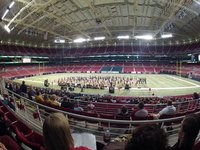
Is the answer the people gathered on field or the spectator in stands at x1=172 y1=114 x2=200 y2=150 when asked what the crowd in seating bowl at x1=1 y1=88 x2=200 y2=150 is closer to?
the spectator in stands at x1=172 y1=114 x2=200 y2=150

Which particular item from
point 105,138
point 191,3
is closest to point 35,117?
point 105,138

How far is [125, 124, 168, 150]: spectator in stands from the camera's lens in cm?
170

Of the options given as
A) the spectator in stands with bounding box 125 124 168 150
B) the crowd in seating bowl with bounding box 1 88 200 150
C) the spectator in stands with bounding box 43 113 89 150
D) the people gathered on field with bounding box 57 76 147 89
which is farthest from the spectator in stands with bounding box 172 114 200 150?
the people gathered on field with bounding box 57 76 147 89

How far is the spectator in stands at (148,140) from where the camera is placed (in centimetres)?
170

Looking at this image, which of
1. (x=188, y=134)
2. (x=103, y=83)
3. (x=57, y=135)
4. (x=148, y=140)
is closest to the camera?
(x=148, y=140)

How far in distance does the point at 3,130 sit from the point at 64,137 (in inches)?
127

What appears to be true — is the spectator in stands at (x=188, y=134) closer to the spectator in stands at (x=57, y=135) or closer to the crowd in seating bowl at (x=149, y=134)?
the crowd in seating bowl at (x=149, y=134)

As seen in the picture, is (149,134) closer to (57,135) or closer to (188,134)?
(57,135)

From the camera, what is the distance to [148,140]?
1.71 m

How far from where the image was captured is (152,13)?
142ft

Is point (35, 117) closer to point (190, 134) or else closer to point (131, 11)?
point (190, 134)

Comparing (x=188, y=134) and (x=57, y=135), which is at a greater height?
(x=57, y=135)

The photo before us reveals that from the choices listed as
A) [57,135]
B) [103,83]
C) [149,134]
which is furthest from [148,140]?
[103,83]

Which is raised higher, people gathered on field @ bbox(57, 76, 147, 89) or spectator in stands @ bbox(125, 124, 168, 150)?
spectator in stands @ bbox(125, 124, 168, 150)
